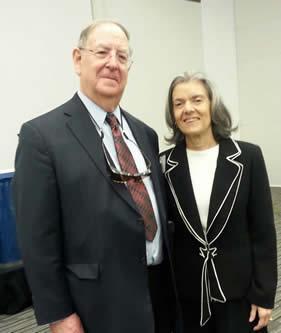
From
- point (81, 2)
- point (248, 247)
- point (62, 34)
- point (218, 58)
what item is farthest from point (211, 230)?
point (218, 58)

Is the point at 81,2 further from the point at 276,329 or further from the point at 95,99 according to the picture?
the point at 276,329

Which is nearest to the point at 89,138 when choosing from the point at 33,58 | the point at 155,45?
the point at 33,58

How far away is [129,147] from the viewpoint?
1.43 metres

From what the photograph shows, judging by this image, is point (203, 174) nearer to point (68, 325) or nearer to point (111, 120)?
point (111, 120)

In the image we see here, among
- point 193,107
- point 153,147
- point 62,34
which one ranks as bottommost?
point 153,147

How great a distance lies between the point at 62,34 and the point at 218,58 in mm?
2847

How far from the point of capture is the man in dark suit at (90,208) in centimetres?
118

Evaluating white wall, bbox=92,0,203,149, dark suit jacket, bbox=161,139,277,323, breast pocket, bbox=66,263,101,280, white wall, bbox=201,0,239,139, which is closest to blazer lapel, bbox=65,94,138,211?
breast pocket, bbox=66,263,101,280

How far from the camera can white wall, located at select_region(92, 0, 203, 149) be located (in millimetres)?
4727

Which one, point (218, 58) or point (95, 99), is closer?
point (95, 99)

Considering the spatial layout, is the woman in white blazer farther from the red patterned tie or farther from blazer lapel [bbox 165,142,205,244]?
the red patterned tie

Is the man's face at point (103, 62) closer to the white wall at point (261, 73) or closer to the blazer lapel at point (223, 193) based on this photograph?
the blazer lapel at point (223, 193)

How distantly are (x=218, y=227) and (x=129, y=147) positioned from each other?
473 millimetres

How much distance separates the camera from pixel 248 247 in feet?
4.94
